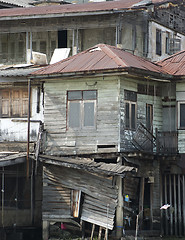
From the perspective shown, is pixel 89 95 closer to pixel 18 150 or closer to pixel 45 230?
pixel 18 150

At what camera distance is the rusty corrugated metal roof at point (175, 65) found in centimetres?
2688

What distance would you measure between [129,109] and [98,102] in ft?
4.06

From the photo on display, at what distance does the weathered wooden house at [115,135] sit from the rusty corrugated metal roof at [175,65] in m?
0.30

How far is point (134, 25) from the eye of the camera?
3269 cm

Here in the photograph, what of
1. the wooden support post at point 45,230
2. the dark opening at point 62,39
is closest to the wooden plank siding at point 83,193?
the wooden support post at point 45,230

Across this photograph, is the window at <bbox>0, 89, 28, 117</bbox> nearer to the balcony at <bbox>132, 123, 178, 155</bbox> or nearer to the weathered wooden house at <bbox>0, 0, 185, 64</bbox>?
the weathered wooden house at <bbox>0, 0, 185, 64</bbox>

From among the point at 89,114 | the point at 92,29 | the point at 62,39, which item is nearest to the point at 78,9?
the point at 92,29

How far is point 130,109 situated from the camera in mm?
25766

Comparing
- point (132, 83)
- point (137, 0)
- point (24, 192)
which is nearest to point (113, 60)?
point (132, 83)

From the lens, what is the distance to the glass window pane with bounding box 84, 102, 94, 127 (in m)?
25.6

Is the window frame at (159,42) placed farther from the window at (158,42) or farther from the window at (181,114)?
the window at (181,114)

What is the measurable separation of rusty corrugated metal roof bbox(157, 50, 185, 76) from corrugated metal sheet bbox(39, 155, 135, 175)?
4.79 meters

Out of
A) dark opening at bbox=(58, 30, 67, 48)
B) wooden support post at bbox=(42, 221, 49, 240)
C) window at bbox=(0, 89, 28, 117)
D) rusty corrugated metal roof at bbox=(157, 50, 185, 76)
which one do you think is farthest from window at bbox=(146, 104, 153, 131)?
dark opening at bbox=(58, 30, 67, 48)

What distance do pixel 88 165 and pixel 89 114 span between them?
7.64 ft
